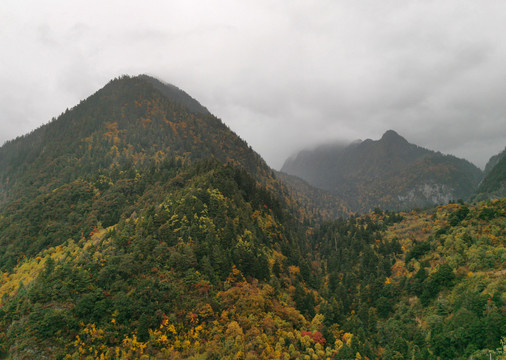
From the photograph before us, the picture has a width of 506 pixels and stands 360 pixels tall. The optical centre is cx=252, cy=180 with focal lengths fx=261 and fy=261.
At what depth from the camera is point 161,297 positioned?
186ft

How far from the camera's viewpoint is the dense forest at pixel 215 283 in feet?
166

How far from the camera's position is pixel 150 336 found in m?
50.2

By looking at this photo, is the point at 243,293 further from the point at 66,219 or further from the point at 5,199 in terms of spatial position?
the point at 5,199

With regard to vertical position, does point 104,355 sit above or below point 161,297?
below

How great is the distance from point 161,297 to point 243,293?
1916 cm

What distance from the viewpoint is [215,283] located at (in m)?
64.5

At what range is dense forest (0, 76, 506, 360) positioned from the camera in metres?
50.6

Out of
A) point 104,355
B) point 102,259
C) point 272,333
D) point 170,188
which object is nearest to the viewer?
point 104,355

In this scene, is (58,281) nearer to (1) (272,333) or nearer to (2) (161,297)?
(2) (161,297)

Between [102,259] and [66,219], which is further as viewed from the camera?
[66,219]

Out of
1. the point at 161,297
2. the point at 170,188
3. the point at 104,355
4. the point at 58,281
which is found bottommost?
the point at 104,355

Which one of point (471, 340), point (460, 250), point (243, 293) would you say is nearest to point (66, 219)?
point (243, 293)

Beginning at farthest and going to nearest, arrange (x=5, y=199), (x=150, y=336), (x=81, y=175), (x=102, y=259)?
1. (x=5, y=199)
2. (x=81, y=175)
3. (x=102, y=259)
4. (x=150, y=336)

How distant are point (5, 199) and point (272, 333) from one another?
701 feet
